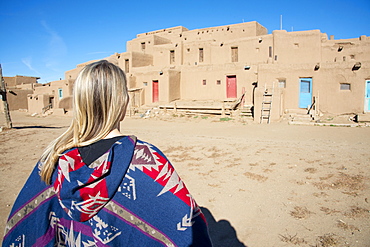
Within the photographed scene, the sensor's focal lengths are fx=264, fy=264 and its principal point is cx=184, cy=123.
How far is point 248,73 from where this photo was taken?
1816cm

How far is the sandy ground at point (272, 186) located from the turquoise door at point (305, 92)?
7.55 m

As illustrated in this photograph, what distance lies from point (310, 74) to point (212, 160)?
37.6ft

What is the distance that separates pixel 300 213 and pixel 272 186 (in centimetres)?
95

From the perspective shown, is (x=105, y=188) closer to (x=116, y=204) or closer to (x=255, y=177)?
(x=116, y=204)

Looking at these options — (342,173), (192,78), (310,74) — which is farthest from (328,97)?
(342,173)

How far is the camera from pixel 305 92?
50.0 feet

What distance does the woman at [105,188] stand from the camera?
1108mm

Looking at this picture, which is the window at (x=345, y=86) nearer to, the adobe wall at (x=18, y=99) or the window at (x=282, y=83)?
the window at (x=282, y=83)

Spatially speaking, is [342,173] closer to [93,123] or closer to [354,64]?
[93,123]

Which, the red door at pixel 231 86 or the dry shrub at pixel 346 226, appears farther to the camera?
the red door at pixel 231 86

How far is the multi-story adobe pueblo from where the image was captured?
14102mm

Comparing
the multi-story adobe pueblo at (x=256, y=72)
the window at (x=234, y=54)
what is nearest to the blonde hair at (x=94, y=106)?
the multi-story adobe pueblo at (x=256, y=72)

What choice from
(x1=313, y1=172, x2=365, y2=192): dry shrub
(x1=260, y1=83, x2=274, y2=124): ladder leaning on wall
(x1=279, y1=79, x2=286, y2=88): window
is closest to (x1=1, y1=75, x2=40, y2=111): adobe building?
(x1=260, y1=83, x2=274, y2=124): ladder leaning on wall

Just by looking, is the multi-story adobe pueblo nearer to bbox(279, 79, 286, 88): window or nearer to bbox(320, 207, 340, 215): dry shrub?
bbox(279, 79, 286, 88): window
